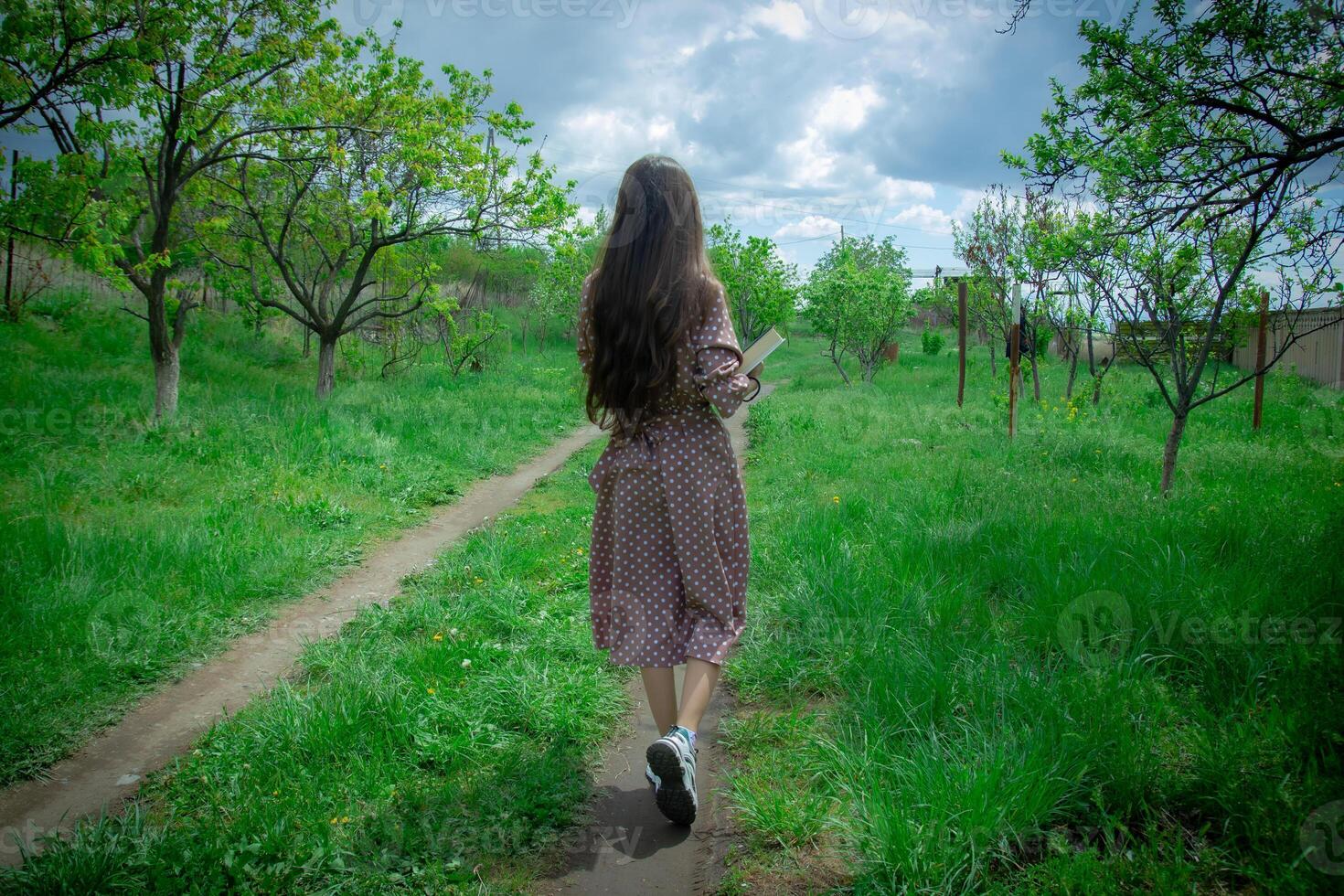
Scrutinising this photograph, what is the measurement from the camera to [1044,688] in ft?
9.45

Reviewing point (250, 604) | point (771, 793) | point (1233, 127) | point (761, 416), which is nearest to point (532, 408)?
point (761, 416)

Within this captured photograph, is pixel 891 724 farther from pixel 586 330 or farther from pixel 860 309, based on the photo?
pixel 860 309

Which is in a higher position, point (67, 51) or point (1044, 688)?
point (67, 51)

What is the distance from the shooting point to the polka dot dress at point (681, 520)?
9.24ft

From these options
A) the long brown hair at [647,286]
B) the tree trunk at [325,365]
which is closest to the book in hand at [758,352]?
the long brown hair at [647,286]

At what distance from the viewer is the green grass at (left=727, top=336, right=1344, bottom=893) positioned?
2.24 metres

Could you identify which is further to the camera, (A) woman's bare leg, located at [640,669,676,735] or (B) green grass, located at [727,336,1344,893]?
(A) woman's bare leg, located at [640,669,676,735]

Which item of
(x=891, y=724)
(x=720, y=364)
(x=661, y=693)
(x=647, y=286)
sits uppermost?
(x=647, y=286)

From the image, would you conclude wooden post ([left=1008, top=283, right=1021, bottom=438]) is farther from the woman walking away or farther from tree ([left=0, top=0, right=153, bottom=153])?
tree ([left=0, top=0, right=153, bottom=153])

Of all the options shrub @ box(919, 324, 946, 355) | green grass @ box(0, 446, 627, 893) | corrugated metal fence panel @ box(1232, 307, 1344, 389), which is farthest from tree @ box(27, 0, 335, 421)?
shrub @ box(919, 324, 946, 355)

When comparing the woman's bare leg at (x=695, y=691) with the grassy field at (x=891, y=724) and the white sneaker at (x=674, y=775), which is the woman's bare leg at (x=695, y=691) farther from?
the grassy field at (x=891, y=724)

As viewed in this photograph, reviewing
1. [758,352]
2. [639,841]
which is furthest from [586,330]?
[639,841]

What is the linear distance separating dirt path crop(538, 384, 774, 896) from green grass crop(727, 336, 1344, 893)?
129mm

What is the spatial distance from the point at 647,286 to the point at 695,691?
1401 millimetres
